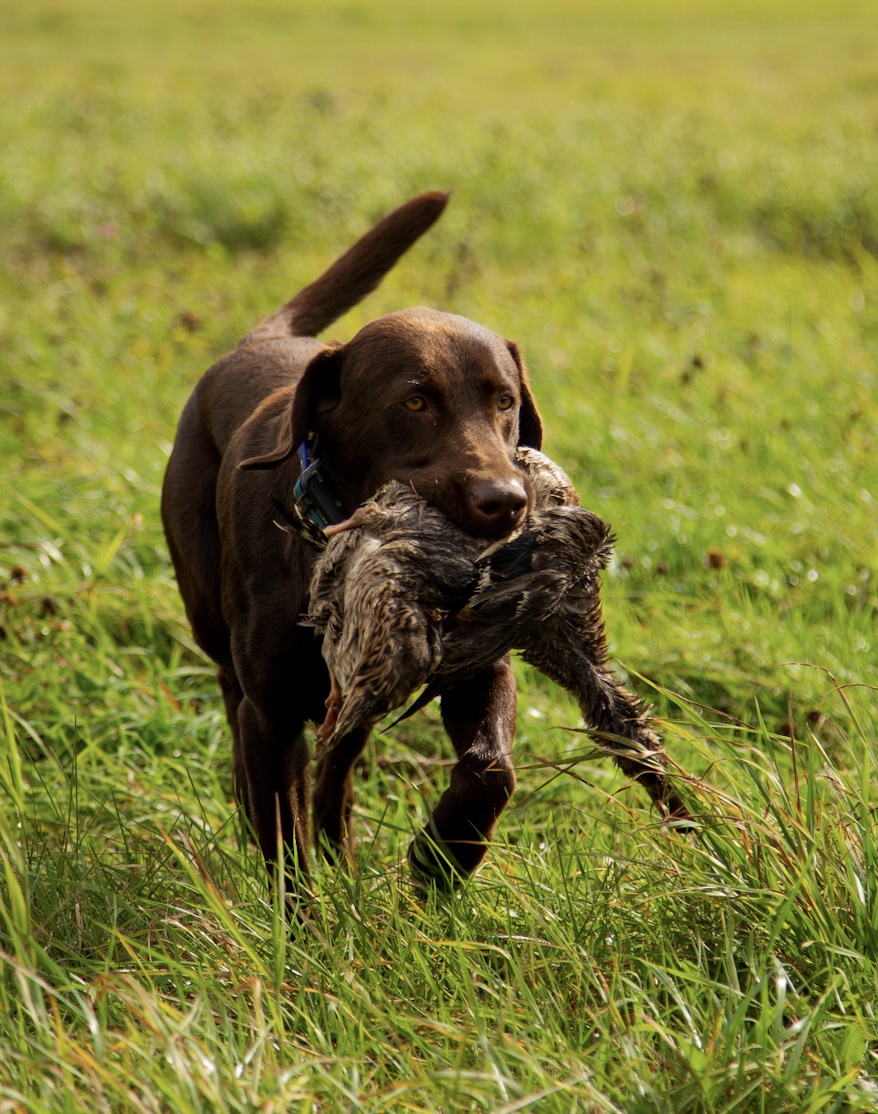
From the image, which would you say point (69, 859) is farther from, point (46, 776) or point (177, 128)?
point (177, 128)

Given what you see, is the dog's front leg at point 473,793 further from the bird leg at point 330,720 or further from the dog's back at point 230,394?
the dog's back at point 230,394

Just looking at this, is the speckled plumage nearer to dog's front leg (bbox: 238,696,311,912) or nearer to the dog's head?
the dog's head

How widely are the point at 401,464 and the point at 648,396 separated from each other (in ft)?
9.78

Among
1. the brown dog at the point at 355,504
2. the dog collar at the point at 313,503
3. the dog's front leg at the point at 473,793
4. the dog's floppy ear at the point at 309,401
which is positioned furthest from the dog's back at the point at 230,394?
the dog's front leg at the point at 473,793

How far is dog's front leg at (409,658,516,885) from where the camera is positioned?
93.0 inches

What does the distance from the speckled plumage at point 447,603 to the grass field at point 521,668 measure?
0.64 ft

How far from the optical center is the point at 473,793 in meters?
2.36

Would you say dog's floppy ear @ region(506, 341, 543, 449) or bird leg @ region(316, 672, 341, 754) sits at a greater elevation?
dog's floppy ear @ region(506, 341, 543, 449)

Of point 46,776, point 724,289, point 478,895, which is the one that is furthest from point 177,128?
point 478,895

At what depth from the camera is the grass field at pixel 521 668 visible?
1.87m

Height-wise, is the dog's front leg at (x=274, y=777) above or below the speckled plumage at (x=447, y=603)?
below

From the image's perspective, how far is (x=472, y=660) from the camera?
212 cm

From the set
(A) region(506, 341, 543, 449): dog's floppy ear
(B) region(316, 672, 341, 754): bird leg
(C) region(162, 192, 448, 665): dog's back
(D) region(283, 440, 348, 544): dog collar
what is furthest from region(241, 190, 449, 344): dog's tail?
(B) region(316, 672, 341, 754): bird leg

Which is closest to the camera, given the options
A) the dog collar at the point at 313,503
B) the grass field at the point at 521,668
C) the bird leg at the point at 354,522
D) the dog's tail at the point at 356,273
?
the grass field at the point at 521,668
